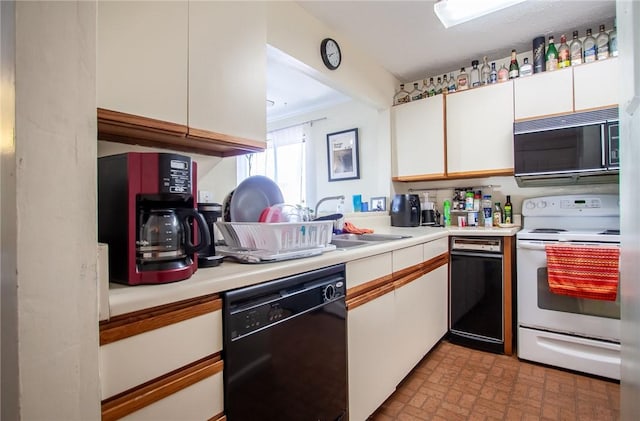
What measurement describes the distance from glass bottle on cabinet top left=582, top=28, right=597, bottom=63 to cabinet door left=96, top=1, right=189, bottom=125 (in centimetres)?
253

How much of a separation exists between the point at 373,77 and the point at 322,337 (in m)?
2.25

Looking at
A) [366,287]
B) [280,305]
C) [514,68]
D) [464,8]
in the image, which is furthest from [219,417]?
[514,68]

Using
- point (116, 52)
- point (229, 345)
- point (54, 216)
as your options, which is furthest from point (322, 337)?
point (116, 52)

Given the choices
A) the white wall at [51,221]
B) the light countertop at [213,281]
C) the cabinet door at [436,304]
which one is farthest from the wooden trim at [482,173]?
the white wall at [51,221]

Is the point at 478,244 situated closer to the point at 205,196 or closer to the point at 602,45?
the point at 602,45

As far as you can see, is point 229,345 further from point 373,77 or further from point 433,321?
point 373,77

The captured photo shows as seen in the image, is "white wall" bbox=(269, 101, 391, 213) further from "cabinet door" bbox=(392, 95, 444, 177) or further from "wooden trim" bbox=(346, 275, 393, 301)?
"wooden trim" bbox=(346, 275, 393, 301)

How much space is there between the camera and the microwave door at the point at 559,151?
1.94 meters

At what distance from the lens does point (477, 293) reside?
2.22 m

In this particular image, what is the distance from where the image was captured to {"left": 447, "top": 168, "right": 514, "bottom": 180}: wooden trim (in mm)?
2377

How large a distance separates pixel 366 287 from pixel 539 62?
220 centimetres

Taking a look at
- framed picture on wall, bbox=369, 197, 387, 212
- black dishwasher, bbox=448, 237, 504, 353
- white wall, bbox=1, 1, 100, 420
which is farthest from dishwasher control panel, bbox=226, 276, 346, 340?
framed picture on wall, bbox=369, 197, 387, 212

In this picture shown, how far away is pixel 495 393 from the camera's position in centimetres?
171

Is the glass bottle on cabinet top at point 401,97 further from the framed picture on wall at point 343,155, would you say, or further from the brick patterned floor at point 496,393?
the brick patterned floor at point 496,393
